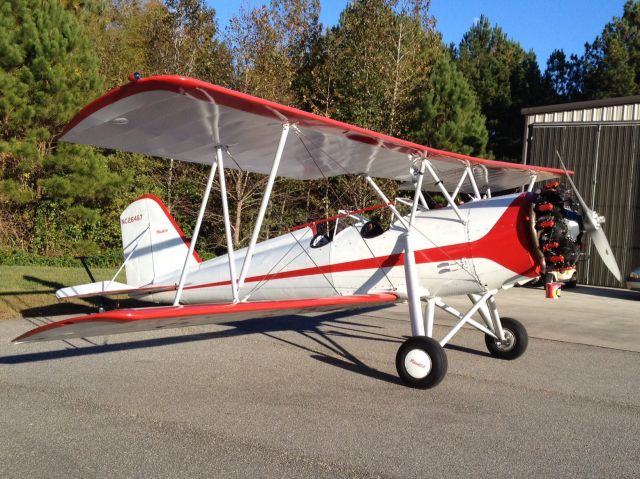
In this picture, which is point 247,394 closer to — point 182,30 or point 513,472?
point 513,472

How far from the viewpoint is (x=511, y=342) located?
754cm

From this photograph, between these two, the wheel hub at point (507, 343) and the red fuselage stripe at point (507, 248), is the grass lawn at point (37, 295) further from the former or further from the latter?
the wheel hub at point (507, 343)

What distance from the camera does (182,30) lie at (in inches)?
930

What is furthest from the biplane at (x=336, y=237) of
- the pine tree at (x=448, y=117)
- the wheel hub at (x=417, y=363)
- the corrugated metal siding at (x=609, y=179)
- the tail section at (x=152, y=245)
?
the pine tree at (x=448, y=117)

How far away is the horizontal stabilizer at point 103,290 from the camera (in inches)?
298

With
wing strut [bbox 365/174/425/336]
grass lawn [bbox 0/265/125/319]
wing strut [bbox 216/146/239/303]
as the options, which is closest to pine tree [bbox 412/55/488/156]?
grass lawn [bbox 0/265/125/319]

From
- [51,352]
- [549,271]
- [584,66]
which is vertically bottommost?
[51,352]

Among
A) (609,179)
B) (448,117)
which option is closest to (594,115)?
(609,179)

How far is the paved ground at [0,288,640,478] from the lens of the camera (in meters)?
4.04

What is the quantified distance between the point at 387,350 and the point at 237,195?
12.3 metres

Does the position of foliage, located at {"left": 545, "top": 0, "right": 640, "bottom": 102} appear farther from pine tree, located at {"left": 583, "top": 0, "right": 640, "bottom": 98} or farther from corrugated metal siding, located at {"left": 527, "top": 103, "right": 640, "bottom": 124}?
corrugated metal siding, located at {"left": 527, "top": 103, "right": 640, "bottom": 124}

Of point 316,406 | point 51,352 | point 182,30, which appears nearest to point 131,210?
point 51,352

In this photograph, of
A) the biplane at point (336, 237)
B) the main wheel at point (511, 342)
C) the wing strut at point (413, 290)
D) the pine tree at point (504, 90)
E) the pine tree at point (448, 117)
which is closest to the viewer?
the biplane at point (336, 237)

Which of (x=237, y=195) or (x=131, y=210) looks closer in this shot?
(x=131, y=210)
